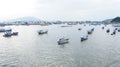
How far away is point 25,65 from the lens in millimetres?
44031

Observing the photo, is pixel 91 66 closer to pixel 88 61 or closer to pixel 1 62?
pixel 88 61

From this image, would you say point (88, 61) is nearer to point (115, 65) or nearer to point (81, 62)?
point (81, 62)

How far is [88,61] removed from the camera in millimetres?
47531

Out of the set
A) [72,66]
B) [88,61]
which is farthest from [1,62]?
[88,61]

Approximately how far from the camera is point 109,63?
45.3 meters

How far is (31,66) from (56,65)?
226 inches

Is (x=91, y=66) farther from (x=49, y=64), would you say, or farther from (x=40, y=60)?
(x=40, y=60)

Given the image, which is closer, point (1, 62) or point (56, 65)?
point (56, 65)

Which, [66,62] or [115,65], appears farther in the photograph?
[66,62]

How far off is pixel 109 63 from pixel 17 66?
21484 millimetres

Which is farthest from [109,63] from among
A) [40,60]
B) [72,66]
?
[40,60]

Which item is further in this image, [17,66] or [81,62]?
[81,62]

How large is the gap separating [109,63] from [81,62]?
21.7ft

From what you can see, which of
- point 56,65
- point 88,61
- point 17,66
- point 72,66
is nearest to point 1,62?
point 17,66
